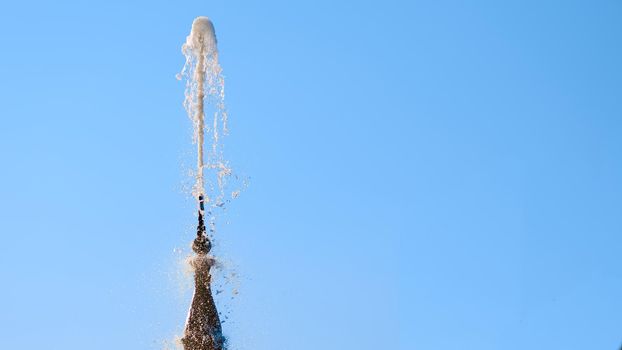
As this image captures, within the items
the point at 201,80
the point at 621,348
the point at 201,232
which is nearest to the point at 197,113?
the point at 201,80

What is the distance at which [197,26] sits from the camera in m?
68.0

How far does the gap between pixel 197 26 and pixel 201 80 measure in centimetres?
341

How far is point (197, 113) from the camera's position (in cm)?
7031

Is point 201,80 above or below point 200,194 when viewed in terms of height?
above

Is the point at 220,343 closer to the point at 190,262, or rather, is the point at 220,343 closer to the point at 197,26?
the point at 190,262

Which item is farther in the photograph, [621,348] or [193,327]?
[193,327]

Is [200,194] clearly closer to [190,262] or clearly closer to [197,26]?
[190,262]

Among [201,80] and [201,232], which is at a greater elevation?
[201,80]

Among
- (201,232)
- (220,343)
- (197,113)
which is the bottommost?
(220,343)

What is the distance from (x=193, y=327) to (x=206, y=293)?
7.23 feet

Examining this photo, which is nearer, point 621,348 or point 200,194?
point 621,348

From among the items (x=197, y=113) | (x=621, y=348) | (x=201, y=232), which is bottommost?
(x=621, y=348)

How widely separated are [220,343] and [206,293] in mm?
3227

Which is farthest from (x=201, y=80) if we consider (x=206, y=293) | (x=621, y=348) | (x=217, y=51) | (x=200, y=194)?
(x=621, y=348)
